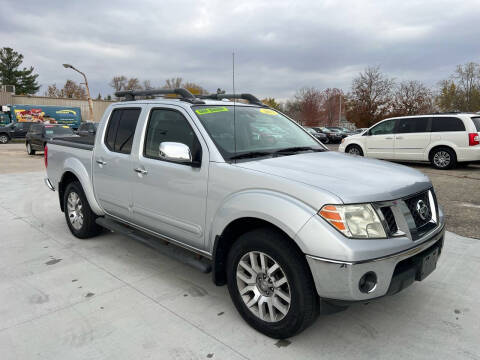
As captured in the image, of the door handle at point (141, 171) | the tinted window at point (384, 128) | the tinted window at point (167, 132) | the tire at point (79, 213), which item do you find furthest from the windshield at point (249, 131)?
the tinted window at point (384, 128)

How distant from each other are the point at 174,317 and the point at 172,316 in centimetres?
2

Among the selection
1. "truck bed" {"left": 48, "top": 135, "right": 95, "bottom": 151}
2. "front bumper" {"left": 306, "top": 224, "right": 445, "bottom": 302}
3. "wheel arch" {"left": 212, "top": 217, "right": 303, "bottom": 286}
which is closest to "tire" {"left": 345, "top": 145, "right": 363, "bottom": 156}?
"truck bed" {"left": 48, "top": 135, "right": 95, "bottom": 151}

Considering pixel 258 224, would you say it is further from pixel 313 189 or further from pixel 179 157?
pixel 179 157

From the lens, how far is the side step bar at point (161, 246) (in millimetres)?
3055

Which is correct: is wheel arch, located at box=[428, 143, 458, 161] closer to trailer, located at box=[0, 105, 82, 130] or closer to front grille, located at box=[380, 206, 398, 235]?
front grille, located at box=[380, 206, 398, 235]

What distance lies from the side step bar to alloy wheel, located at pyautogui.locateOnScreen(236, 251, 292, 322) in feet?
1.22

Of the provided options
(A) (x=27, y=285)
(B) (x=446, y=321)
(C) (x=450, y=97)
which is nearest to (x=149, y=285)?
(A) (x=27, y=285)

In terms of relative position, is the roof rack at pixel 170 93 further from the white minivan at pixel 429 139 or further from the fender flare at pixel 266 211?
the white minivan at pixel 429 139

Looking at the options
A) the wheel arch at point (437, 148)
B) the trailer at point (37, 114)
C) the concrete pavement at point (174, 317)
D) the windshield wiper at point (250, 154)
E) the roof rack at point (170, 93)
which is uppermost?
the trailer at point (37, 114)

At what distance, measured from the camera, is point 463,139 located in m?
10.8

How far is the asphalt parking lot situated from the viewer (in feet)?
8.34

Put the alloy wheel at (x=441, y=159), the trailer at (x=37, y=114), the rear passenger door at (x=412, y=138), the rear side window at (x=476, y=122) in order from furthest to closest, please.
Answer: the trailer at (x=37, y=114), the rear passenger door at (x=412, y=138), the alloy wheel at (x=441, y=159), the rear side window at (x=476, y=122)

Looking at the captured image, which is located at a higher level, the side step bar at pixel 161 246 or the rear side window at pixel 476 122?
the rear side window at pixel 476 122

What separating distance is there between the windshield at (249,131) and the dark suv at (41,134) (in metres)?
15.8
